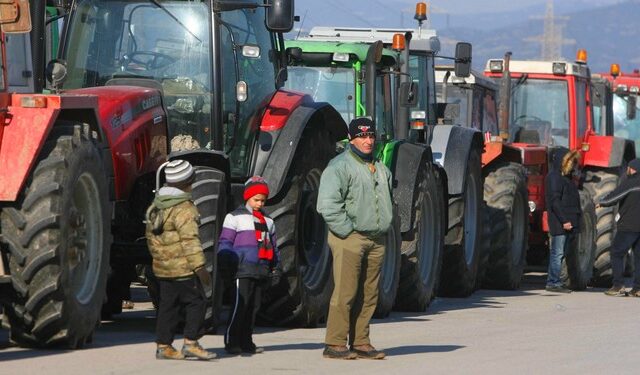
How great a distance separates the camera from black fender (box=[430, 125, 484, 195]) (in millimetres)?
18828

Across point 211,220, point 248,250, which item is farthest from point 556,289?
point 248,250

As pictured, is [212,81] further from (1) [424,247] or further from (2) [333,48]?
(1) [424,247]

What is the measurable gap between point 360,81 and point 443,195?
2.11 meters

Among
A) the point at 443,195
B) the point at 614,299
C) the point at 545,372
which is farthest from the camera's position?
the point at 614,299

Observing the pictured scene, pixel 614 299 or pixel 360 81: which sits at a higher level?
pixel 360 81

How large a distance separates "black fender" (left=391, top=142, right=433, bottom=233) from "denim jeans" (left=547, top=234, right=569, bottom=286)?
4217mm

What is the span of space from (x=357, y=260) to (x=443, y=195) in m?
6.59

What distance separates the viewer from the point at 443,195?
60.3 ft

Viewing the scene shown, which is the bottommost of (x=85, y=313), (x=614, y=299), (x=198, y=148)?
(x=614, y=299)

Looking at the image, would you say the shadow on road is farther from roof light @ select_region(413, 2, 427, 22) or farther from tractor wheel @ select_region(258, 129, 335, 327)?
roof light @ select_region(413, 2, 427, 22)

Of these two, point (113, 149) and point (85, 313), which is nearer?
point (85, 313)

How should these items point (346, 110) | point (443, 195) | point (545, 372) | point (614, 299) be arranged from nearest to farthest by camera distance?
1. point (545, 372)
2. point (346, 110)
3. point (443, 195)
4. point (614, 299)

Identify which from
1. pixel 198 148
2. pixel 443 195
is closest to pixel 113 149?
pixel 198 148

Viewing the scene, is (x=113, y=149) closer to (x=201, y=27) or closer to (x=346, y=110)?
(x=201, y=27)
